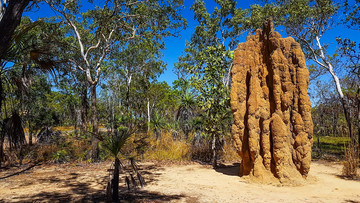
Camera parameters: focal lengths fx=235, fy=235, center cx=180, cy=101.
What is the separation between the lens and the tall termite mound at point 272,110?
6777mm

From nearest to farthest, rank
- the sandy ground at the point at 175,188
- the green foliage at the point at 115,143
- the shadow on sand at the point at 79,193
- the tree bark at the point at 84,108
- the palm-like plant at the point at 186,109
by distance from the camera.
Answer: the green foliage at the point at 115,143
the shadow on sand at the point at 79,193
the sandy ground at the point at 175,188
the palm-like plant at the point at 186,109
the tree bark at the point at 84,108

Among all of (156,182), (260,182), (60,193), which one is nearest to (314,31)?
(260,182)

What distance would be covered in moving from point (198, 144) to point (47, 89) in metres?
10.8

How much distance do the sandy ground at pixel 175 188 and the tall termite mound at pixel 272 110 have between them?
649mm

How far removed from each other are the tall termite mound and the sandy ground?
2.13ft

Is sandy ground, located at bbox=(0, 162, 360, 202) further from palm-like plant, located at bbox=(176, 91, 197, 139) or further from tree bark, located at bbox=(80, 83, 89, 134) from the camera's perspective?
tree bark, located at bbox=(80, 83, 89, 134)

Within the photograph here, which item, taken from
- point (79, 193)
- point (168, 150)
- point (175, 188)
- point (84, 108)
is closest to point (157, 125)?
point (168, 150)

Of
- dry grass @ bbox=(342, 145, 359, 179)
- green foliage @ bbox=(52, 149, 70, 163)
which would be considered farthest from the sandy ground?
green foliage @ bbox=(52, 149, 70, 163)

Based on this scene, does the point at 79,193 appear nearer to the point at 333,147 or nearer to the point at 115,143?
the point at 115,143

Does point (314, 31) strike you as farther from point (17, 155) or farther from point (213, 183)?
point (17, 155)

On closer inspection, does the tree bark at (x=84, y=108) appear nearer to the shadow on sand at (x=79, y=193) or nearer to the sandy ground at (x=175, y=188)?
the sandy ground at (x=175, y=188)

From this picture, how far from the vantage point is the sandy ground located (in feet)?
17.3

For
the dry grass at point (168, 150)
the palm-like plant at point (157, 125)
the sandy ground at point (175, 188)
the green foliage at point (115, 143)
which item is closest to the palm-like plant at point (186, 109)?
the palm-like plant at point (157, 125)

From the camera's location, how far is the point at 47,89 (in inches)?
619
